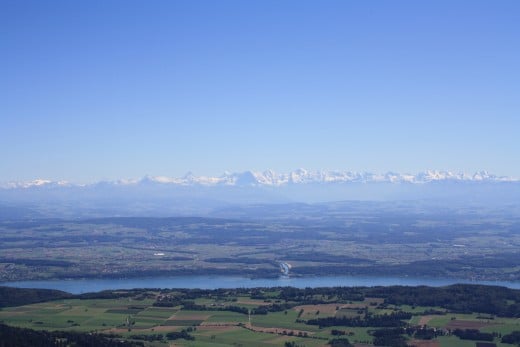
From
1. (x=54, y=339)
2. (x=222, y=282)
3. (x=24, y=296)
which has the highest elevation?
(x=54, y=339)

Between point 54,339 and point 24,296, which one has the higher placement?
point 54,339

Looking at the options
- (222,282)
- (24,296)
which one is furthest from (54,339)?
(222,282)

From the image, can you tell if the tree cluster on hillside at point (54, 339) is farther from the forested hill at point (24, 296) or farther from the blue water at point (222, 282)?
the blue water at point (222, 282)

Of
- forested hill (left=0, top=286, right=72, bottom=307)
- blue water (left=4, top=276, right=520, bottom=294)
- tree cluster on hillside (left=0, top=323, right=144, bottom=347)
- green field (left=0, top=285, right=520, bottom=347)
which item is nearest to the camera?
tree cluster on hillside (left=0, top=323, right=144, bottom=347)

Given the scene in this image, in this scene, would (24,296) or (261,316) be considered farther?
(24,296)

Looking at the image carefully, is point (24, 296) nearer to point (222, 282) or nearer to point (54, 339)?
point (54, 339)

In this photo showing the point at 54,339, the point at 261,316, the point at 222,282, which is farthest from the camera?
the point at 222,282

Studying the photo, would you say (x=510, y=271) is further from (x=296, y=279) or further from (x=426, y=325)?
(x=426, y=325)

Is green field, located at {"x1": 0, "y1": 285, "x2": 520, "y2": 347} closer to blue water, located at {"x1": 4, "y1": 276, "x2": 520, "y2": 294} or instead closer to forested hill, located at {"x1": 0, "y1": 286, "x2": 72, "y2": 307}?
forested hill, located at {"x1": 0, "y1": 286, "x2": 72, "y2": 307}

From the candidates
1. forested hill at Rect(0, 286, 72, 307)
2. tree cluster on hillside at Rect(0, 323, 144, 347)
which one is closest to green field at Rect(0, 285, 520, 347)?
forested hill at Rect(0, 286, 72, 307)
